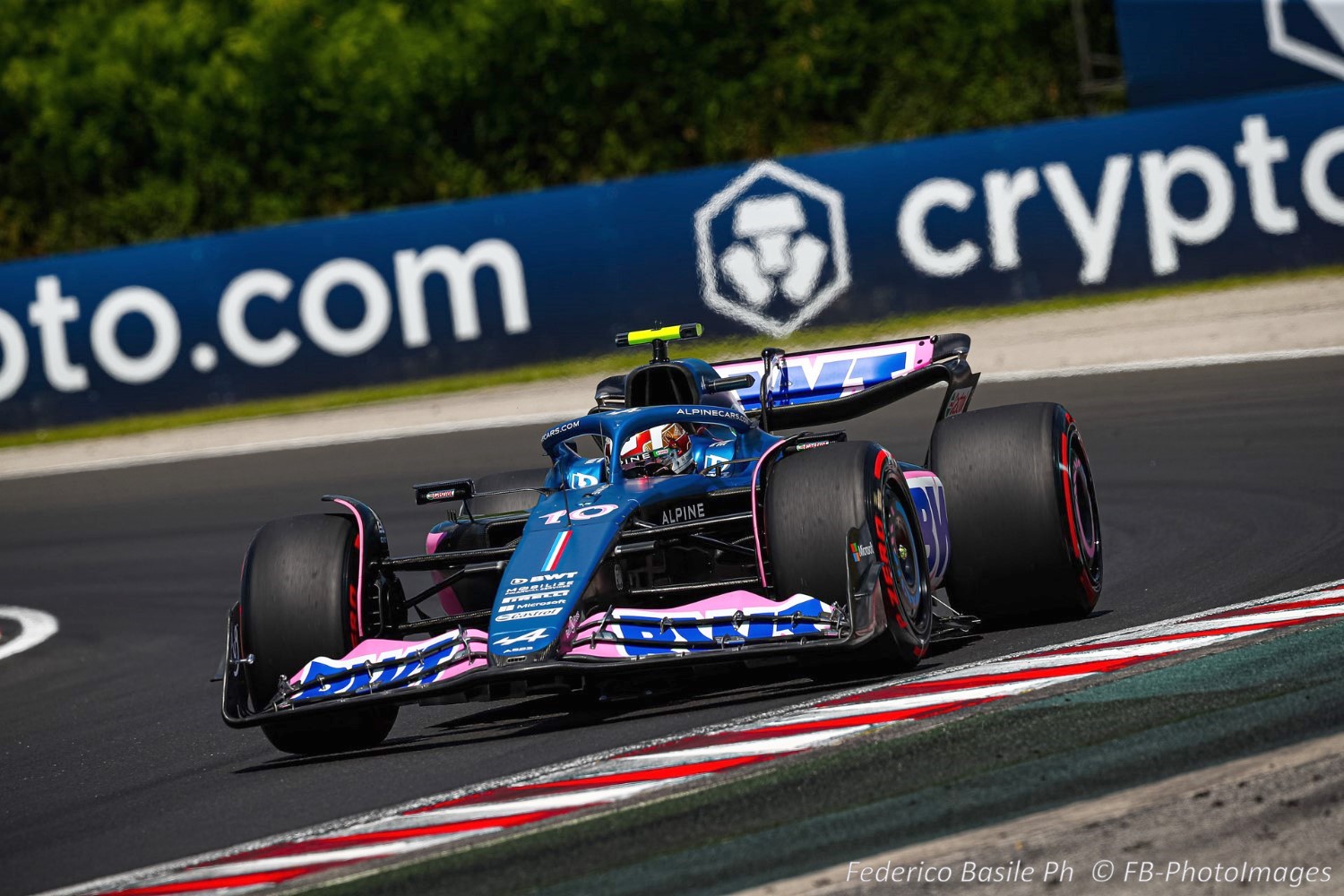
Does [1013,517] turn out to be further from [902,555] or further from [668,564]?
[668,564]

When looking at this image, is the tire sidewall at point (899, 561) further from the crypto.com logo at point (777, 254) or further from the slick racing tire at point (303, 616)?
the crypto.com logo at point (777, 254)

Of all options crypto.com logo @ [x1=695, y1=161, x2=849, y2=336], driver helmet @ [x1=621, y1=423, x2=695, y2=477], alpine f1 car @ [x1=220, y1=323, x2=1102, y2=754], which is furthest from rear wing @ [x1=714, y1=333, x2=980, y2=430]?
crypto.com logo @ [x1=695, y1=161, x2=849, y2=336]

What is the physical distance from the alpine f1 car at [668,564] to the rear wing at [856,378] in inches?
6.5

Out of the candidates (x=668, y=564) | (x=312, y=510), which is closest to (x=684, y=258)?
(x=312, y=510)

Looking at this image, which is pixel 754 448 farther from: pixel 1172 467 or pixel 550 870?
pixel 1172 467

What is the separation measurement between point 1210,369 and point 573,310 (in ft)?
22.7

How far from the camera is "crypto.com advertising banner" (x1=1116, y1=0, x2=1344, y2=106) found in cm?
2159

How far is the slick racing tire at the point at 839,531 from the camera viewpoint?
6.21 m

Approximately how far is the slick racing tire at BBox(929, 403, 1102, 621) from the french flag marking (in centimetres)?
175

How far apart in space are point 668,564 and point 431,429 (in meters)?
10.8

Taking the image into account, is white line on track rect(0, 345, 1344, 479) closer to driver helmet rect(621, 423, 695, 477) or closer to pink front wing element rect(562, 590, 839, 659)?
driver helmet rect(621, 423, 695, 477)

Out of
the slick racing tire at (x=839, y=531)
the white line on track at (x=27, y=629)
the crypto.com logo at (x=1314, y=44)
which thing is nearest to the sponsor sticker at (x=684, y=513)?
the slick racing tire at (x=839, y=531)

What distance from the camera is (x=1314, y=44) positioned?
21578mm

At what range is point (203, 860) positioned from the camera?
16.8ft
